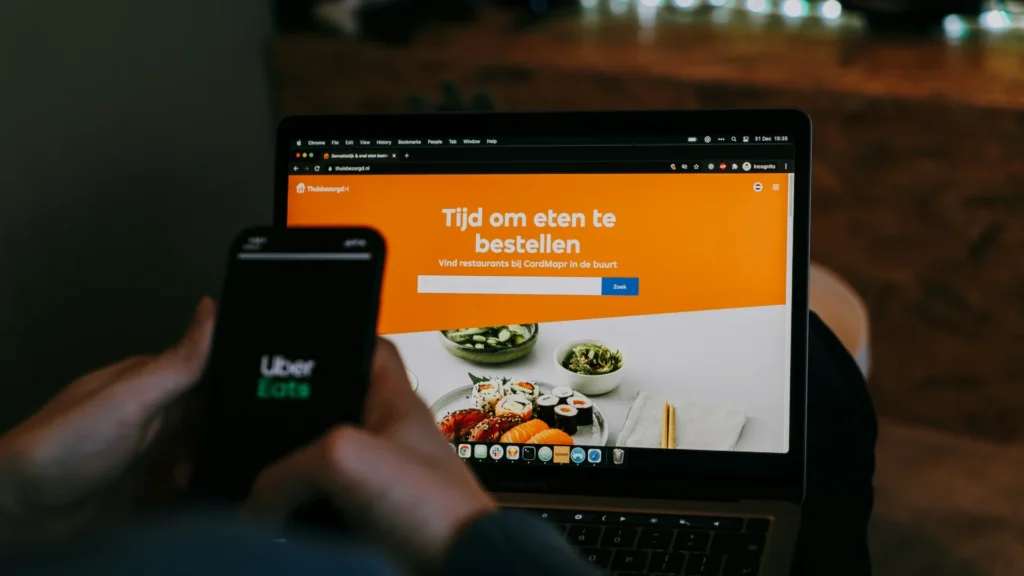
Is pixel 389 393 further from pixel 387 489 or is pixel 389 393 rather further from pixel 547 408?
pixel 547 408

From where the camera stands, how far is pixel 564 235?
728 millimetres

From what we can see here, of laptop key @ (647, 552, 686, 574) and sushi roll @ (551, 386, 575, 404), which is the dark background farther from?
laptop key @ (647, 552, 686, 574)

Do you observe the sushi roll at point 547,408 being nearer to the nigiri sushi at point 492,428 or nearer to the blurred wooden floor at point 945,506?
the nigiri sushi at point 492,428

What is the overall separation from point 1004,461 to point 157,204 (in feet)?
4.05

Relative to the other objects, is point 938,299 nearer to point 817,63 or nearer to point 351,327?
point 817,63

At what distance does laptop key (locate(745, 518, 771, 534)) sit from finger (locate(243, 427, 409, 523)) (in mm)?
370

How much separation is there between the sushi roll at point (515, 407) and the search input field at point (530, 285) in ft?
0.30

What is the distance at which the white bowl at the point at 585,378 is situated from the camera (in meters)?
0.71

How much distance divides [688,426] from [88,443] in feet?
1.46

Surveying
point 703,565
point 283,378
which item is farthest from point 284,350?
point 703,565

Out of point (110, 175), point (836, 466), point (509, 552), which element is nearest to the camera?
point (509, 552)

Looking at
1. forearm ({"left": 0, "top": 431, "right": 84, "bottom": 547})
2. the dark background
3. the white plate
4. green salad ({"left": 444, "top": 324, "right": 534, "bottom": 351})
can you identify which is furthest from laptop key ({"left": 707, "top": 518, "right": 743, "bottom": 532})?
the dark background

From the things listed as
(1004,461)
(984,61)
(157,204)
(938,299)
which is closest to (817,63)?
(984,61)

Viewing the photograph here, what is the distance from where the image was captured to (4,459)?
0.44 metres
